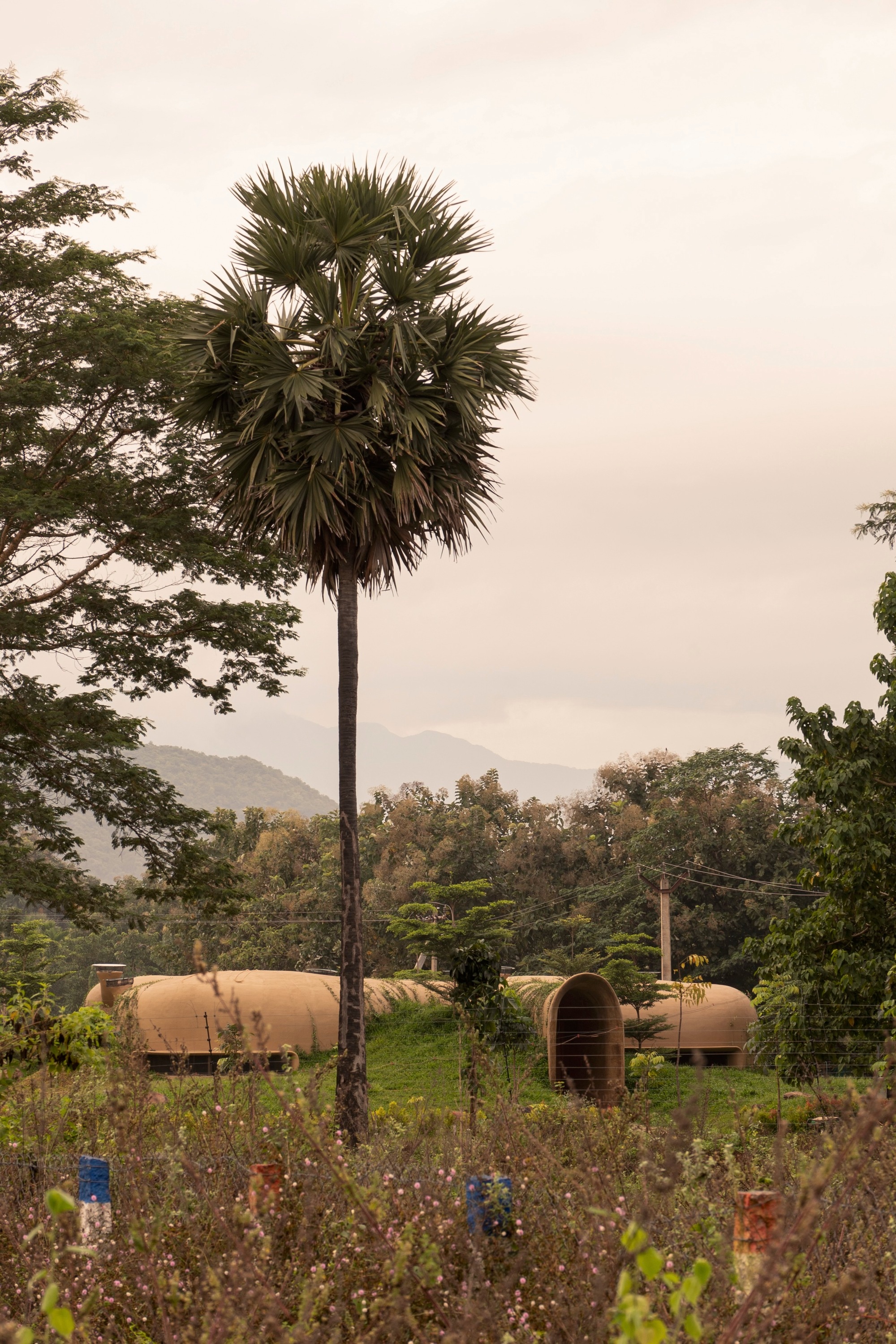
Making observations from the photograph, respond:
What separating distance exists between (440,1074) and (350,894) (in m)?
3.46

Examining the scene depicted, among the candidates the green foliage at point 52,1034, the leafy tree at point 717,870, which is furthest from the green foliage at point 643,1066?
the leafy tree at point 717,870

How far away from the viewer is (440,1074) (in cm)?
1359

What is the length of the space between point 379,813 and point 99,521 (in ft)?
103

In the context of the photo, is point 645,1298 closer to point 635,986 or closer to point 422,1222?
point 422,1222

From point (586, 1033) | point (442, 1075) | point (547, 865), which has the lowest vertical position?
point (442, 1075)

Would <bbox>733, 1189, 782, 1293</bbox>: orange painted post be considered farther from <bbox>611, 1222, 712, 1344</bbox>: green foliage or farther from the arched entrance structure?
the arched entrance structure

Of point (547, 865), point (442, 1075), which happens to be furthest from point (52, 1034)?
point (547, 865)

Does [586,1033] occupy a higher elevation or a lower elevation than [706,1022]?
higher

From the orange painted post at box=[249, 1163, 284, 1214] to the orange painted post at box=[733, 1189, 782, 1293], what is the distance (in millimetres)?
1489

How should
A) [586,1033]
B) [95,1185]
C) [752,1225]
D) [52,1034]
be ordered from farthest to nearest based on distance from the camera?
[586,1033]
[52,1034]
[95,1185]
[752,1225]

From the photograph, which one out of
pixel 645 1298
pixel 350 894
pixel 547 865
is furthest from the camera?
pixel 547 865

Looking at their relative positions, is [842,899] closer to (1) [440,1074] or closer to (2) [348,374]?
(1) [440,1074]

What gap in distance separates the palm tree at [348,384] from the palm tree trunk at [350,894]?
0.09ft

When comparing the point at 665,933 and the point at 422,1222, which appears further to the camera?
the point at 665,933
